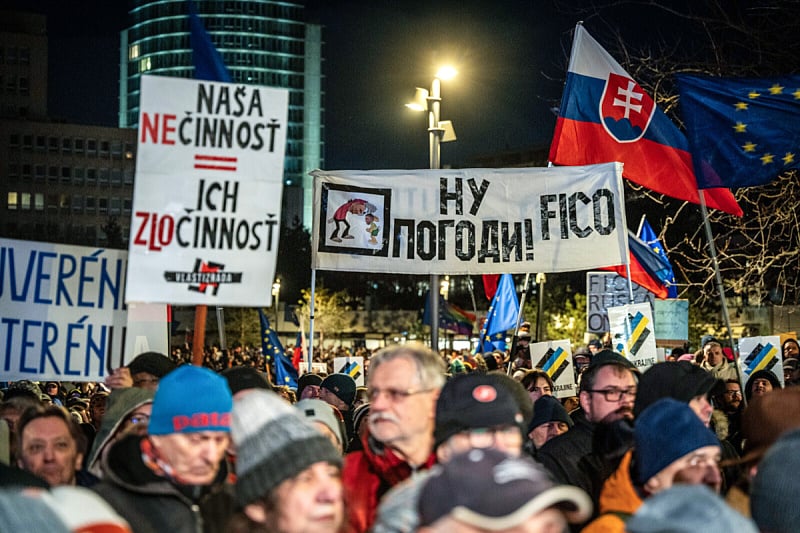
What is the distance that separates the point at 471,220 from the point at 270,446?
704 cm

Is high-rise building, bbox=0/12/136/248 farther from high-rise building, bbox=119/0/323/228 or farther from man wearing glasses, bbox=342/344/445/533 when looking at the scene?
man wearing glasses, bbox=342/344/445/533

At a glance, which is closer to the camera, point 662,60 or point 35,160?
point 662,60

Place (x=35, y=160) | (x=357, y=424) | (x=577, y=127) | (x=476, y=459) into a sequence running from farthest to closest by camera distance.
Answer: (x=35, y=160) → (x=577, y=127) → (x=357, y=424) → (x=476, y=459)

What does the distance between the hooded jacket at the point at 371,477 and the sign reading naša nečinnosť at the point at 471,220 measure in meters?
5.56

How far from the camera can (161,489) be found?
4.19 m

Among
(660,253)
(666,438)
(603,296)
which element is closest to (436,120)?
(660,253)

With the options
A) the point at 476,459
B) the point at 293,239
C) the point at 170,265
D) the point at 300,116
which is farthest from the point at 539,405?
the point at 300,116

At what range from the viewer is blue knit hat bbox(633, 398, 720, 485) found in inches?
161

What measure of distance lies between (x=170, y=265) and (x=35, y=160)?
470 ft

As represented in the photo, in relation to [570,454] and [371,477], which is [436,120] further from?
[371,477]

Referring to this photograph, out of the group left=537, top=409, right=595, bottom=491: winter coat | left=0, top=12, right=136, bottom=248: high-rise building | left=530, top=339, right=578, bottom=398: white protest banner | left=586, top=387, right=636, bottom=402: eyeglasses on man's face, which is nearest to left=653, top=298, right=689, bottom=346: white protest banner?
left=530, top=339, right=578, bottom=398: white protest banner

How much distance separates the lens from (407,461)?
452cm

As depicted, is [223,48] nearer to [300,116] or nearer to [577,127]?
[300,116]

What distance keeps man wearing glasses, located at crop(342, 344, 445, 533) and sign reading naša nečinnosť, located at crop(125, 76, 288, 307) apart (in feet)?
5.08
